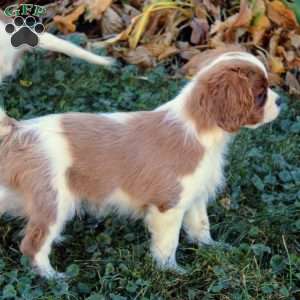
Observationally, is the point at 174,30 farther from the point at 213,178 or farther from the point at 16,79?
the point at 213,178

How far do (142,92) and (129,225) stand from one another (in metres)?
1.44

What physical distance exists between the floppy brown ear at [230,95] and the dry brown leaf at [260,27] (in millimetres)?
2306

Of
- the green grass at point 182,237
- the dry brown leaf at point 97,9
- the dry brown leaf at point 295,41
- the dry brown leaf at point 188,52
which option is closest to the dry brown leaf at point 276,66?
the dry brown leaf at point 295,41

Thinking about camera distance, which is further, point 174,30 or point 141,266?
point 174,30

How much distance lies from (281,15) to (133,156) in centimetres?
262

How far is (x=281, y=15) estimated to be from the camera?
5.76 m

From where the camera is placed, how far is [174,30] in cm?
588

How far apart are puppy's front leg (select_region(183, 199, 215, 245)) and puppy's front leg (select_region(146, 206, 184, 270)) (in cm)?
25

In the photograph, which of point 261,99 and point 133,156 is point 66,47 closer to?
point 133,156

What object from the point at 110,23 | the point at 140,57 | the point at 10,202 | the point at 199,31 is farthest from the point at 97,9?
the point at 10,202

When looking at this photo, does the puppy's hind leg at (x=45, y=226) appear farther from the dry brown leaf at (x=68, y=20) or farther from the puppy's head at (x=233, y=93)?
the dry brown leaf at (x=68, y=20)

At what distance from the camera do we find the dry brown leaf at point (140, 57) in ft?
18.6

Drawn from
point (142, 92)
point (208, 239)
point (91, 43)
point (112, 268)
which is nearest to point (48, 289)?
point (112, 268)

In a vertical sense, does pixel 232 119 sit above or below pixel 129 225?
above
